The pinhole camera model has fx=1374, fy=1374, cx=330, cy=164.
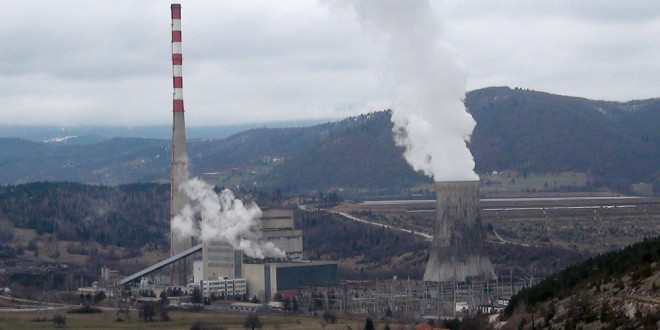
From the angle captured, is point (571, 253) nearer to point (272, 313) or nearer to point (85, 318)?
point (272, 313)

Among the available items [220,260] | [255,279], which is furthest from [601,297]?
[220,260]

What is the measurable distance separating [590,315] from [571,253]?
64368 mm

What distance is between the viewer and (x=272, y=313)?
85188 mm

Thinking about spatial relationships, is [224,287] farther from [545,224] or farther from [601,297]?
[601,297]

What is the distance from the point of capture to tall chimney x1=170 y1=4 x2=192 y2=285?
360 feet

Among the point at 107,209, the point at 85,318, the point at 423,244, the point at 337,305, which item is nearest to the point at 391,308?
the point at 337,305

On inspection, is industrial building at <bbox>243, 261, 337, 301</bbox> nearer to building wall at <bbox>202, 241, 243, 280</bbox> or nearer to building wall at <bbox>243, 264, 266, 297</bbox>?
building wall at <bbox>243, 264, 266, 297</bbox>

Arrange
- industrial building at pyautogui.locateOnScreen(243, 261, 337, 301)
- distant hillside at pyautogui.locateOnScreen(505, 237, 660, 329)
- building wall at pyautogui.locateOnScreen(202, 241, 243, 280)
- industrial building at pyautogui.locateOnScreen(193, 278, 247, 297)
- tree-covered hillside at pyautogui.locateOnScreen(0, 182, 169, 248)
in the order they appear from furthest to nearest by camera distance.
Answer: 1. tree-covered hillside at pyautogui.locateOnScreen(0, 182, 169, 248)
2. building wall at pyautogui.locateOnScreen(202, 241, 243, 280)
3. industrial building at pyautogui.locateOnScreen(193, 278, 247, 297)
4. industrial building at pyautogui.locateOnScreen(243, 261, 337, 301)
5. distant hillside at pyautogui.locateOnScreen(505, 237, 660, 329)

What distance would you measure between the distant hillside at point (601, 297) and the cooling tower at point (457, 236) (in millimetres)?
28870

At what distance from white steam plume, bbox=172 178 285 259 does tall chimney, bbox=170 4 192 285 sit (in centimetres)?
59

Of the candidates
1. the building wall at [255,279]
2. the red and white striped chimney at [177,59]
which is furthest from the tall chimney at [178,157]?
the building wall at [255,279]

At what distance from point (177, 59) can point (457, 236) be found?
32.5m

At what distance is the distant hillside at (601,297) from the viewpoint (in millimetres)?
43375

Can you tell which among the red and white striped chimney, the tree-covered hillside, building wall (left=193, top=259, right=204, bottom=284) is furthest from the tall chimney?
the tree-covered hillside
